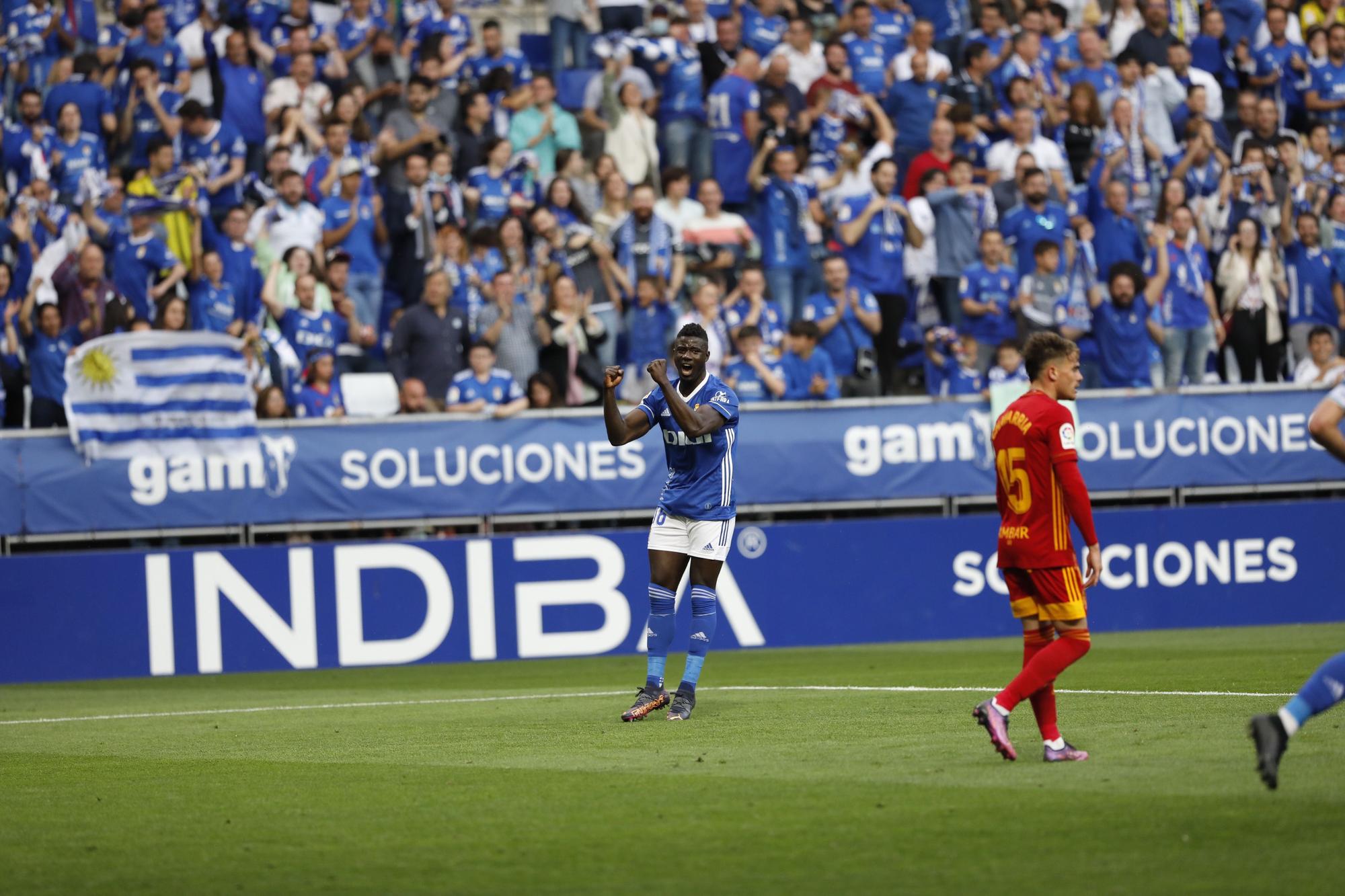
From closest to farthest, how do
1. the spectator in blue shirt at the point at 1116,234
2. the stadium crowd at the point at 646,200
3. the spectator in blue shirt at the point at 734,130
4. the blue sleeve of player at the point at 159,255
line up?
the blue sleeve of player at the point at 159,255 → the stadium crowd at the point at 646,200 → the spectator in blue shirt at the point at 1116,234 → the spectator in blue shirt at the point at 734,130

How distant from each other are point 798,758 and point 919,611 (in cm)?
1028

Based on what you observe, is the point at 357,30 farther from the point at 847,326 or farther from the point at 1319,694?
the point at 1319,694

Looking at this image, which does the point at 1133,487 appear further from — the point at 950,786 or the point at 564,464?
the point at 950,786

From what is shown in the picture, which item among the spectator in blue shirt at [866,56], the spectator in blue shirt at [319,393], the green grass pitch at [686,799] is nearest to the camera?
the green grass pitch at [686,799]

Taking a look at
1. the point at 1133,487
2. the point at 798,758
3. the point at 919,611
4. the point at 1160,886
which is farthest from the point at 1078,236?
the point at 1160,886

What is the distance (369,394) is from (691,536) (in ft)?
25.8

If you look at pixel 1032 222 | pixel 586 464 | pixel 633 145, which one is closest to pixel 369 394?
pixel 586 464

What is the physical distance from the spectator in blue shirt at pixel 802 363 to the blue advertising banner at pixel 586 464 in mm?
702

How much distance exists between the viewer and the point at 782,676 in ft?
50.8

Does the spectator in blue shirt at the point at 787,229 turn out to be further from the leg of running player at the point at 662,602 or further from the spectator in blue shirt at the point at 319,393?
the leg of running player at the point at 662,602

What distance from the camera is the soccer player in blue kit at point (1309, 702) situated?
7363 millimetres

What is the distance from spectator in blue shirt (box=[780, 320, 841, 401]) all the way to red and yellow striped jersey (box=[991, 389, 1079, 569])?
10449mm

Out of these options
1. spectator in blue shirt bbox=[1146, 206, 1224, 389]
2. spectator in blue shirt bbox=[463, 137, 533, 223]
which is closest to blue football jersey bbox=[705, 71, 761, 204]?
spectator in blue shirt bbox=[463, 137, 533, 223]

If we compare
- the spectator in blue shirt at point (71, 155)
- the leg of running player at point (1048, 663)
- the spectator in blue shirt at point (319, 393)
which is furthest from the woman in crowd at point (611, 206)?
the leg of running player at point (1048, 663)
